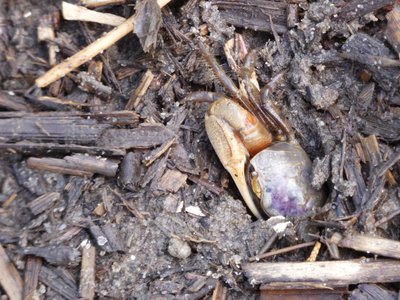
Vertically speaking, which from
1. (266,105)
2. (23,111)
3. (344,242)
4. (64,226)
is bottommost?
(344,242)

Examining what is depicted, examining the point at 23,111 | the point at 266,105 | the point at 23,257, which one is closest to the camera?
the point at 23,257

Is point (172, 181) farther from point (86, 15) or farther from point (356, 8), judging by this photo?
point (356, 8)

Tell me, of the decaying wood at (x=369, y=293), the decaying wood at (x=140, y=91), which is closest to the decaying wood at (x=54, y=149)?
the decaying wood at (x=140, y=91)

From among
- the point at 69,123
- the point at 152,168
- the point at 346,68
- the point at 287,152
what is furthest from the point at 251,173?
the point at 69,123

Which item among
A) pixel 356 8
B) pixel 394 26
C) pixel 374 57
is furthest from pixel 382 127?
pixel 356 8

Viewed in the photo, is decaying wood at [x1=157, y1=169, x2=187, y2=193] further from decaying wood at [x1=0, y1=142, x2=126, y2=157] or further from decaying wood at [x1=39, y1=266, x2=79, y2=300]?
decaying wood at [x1=39, y1=266, x2=79, y2=300]

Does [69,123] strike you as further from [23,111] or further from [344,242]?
[344,242]

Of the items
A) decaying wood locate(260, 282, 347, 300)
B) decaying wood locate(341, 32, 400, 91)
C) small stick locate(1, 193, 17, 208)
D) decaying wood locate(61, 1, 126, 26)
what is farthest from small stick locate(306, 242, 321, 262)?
decaying wood locate(61, 1, 126, 26)
